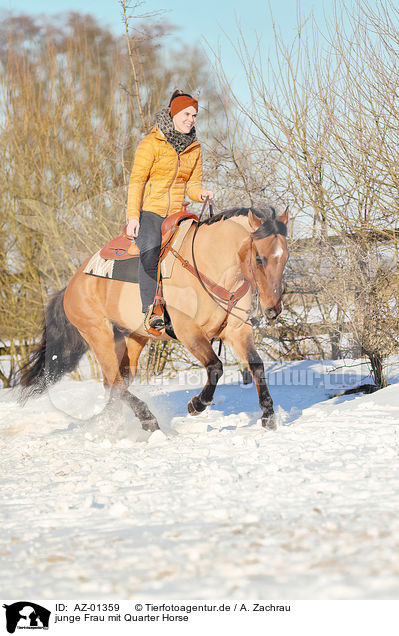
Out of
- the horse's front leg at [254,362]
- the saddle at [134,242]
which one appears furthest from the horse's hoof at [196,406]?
the saddle at [134,242]

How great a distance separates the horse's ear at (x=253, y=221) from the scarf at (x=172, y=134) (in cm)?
89

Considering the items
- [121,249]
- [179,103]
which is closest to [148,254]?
[121,249]

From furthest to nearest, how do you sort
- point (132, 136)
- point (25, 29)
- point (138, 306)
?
point (25, 29), point (132, 136), point (138, 306)

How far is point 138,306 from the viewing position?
5309 mm

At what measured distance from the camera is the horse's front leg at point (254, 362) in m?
4.73

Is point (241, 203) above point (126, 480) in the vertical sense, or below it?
above

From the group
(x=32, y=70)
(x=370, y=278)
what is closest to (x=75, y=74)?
(x=32, y=70)

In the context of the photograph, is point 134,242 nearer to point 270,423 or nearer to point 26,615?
point 270,423

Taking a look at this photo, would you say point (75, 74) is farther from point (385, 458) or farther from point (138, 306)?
point (385, 458)

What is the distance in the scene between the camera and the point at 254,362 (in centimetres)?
471

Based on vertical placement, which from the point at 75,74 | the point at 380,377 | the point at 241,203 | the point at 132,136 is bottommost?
the point at 380,377

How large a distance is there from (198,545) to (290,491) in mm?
826

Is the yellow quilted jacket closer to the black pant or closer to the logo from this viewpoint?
the black pant

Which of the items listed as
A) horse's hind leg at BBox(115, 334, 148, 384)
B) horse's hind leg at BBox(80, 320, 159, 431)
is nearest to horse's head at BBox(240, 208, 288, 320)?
horse's hind leg at BBox(80, 320, 159, 431)
